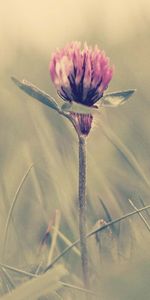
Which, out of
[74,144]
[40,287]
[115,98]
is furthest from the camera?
[74,144]

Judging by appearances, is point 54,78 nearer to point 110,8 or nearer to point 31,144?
point 31,144

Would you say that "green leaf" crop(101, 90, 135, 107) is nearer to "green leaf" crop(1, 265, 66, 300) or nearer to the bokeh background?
the bokeh background

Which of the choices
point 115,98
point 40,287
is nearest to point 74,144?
point 115,98

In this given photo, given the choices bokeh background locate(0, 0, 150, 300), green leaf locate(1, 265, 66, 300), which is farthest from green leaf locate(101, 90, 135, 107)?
green leaf locate(1, 265, 66, 300)

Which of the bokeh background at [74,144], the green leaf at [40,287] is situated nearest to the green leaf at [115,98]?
the bokeh background at [74,144]

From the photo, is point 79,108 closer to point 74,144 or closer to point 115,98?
point 115,98

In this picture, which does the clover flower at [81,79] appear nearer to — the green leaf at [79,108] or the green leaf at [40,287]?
the green leaf at [79,108]

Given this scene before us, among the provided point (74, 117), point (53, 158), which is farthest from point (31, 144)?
point (74, 117)
